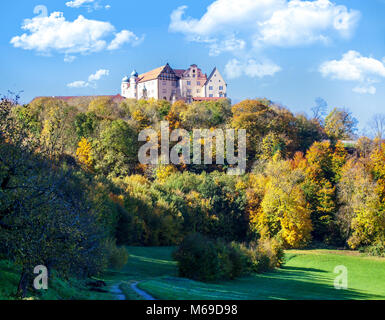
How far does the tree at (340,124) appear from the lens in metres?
79.4

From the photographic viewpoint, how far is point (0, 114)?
16.8 metres

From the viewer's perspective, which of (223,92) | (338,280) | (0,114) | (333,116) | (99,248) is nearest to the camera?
(0,114)

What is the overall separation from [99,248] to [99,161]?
142ft

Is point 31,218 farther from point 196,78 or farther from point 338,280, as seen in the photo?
point 196,78

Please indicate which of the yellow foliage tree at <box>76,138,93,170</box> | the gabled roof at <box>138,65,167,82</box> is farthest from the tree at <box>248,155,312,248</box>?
the gabled roof at <box>138,65,167,82</box>

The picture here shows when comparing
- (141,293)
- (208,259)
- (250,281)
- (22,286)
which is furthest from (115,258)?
(22,286)

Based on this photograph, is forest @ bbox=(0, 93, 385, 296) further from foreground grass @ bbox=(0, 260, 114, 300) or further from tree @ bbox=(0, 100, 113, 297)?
tree @ bbox=(0, 100, 113, 297)

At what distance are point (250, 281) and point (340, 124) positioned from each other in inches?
2138

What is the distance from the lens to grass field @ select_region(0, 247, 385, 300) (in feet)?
61.4

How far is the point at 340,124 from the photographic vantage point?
266 feet

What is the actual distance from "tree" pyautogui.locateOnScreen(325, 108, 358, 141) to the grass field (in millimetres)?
32575

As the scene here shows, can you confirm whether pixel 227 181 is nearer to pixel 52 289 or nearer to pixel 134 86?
pixel 52 289

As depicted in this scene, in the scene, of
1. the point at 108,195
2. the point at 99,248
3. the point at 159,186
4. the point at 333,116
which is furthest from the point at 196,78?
the point at 99,248

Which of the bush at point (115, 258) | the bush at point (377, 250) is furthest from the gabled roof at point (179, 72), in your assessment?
the bush at point (115, 258)
